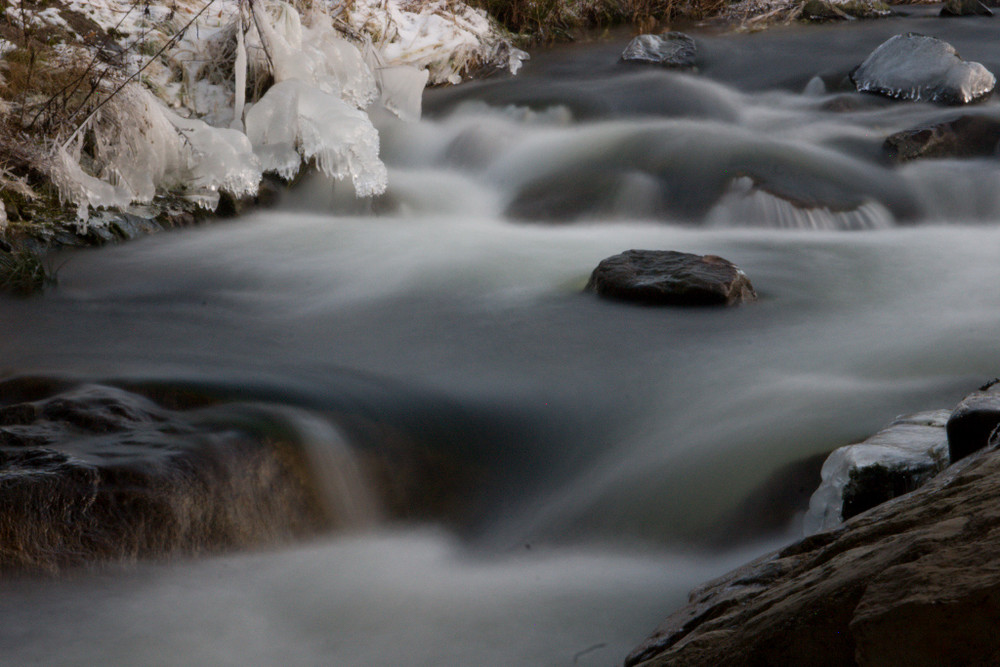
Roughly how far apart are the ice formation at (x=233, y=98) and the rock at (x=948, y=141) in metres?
3.60

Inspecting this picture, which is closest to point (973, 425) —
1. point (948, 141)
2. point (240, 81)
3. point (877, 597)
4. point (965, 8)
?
point (877, 597)

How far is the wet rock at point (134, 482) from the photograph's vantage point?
2318 millimetres

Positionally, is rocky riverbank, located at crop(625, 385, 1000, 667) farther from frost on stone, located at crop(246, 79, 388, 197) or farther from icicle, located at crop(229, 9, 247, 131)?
icicle, located at crop(229, 9, 247, 131)

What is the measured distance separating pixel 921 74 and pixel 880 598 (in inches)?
289

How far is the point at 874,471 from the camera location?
7.50ft

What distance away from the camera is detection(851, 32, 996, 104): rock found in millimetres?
7215

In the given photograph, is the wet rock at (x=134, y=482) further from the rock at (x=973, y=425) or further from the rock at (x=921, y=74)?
the rock at (x=921, y=74)

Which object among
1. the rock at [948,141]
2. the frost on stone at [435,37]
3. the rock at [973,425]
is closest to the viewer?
the rock at [973,425]

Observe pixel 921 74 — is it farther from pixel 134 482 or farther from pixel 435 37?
pixel 134 482

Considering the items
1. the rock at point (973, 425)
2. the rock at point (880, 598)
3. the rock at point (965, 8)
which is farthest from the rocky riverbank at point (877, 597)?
the rock at point (965, 8)

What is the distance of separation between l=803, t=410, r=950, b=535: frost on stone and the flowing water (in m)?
0.23

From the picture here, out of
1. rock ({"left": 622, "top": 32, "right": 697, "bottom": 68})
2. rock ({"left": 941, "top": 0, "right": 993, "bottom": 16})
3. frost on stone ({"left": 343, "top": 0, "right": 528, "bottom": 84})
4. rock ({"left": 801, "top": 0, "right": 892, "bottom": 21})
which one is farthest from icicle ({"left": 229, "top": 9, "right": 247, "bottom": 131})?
rock ({"left": 941, "top": 0, "right": 993, "bottom": 16})

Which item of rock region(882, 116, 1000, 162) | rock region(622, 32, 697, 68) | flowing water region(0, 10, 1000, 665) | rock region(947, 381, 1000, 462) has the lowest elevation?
flowing water region(0, 10, 1000, 665)

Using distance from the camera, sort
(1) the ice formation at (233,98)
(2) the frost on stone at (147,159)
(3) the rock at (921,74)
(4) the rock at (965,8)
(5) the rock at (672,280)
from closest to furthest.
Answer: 1. (5) the rock at (672,280)
2. (2) the frost on stone at (147,159)
3. (1) the ice formation at (233,98)
4. (3) the rock at (921,74)
5. (4) the rock at (965,8)
